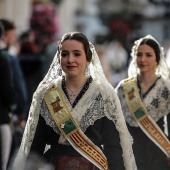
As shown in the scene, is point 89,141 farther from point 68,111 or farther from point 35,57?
point 35,57

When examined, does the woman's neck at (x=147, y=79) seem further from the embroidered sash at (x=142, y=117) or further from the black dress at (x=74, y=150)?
the black dress at (x=74, y=150)

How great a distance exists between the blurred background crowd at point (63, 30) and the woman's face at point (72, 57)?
129 centimetres

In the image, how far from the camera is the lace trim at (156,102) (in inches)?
329

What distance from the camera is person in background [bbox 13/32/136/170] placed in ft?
21.8

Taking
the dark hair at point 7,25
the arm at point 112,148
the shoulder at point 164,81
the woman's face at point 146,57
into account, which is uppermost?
the dark hair at point 7,25

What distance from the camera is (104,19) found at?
125ft

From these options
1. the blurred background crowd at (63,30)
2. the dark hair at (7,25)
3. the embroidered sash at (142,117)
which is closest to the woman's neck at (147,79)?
the embroidered sash at (142,117)

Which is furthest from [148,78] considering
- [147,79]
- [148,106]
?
[148,106]

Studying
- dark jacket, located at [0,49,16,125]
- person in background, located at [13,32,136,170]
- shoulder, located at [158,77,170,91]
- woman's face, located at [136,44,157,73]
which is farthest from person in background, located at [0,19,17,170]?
person in background, located at [13,32,136,170]

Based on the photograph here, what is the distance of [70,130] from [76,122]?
76 millimetres

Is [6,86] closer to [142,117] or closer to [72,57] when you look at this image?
[142,117]

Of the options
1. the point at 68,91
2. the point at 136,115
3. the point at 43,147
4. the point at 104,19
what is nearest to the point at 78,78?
the point at 68,91

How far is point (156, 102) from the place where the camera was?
8445 mm

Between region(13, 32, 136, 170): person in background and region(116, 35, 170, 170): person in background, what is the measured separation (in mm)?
1405
